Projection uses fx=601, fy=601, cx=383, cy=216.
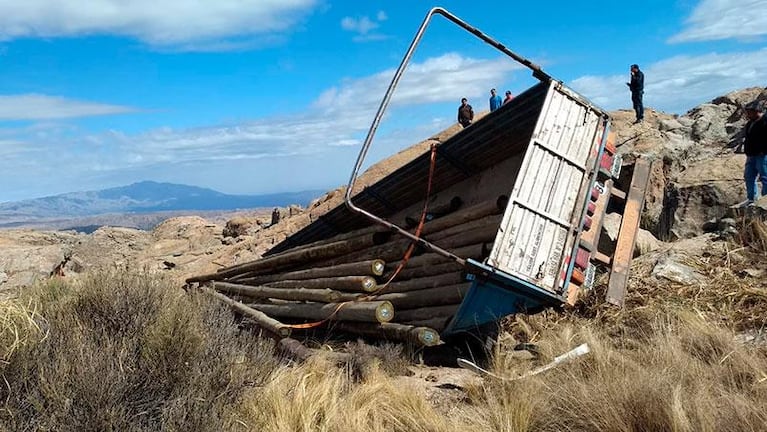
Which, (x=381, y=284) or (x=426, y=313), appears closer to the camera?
(x=426, y=313)

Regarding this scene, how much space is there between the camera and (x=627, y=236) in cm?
762

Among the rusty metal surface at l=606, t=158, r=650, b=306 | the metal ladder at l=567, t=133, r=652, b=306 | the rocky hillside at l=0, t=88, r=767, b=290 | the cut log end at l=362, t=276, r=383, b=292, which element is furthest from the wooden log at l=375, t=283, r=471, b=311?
the rocky hillside at l=0, t=88, r=767, b=290

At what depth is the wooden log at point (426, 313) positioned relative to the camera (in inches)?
305

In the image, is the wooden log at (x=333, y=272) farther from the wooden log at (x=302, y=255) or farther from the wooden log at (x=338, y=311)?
the wooden log at (x=338, y=311)

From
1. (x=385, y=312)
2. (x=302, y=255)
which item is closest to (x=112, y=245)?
(x=302, y=255)

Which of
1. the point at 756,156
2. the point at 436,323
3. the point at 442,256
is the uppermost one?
the point at 756,156

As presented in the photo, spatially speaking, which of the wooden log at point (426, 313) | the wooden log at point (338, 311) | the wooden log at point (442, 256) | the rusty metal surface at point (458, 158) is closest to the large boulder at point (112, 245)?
the rusty metal surface at point (458, 158)

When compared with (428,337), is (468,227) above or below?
above

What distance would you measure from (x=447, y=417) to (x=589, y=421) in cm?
126

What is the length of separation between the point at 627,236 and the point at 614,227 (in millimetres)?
2821

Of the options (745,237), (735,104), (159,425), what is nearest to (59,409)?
(159,425)

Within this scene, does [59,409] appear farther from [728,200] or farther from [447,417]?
[728,200]

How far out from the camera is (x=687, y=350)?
5664 mm

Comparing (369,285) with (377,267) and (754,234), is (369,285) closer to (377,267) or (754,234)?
(377,267)
